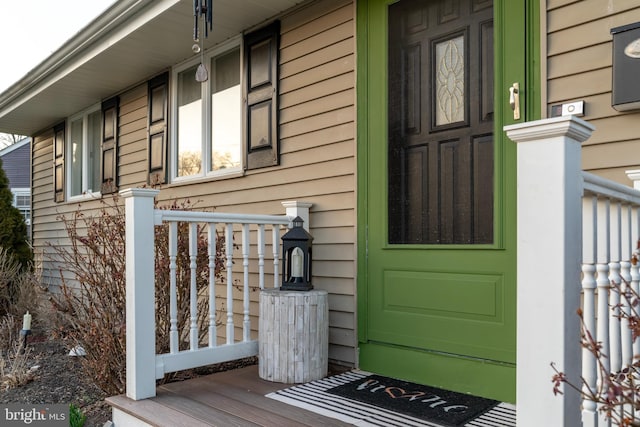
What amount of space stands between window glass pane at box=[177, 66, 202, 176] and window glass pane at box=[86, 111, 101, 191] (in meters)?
2.21

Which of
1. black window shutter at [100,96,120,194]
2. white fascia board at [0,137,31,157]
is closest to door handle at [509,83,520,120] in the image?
black window shutter at [100,96,120,194]

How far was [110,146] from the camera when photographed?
6125 mm

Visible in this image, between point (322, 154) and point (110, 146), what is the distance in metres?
3.70

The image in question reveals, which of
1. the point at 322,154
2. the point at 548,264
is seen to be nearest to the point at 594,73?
the point at 548,264

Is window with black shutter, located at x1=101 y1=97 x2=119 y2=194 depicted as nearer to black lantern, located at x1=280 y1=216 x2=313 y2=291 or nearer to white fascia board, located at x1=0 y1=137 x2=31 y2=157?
black lantern, located at x1=280 y1=216 x2=313 y2=291

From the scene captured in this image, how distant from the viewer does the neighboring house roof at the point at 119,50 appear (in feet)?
12.6

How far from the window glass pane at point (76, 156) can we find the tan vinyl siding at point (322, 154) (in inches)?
152

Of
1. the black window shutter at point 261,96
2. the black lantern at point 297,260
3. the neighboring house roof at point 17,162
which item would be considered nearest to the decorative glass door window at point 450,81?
the black lantern at point 297,260

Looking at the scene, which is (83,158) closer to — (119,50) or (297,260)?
(119,50)

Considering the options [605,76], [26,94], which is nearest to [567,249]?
[605,76]

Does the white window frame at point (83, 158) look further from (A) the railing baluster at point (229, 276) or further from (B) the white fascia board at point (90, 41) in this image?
(A) the railing baluster at point (229, 276)

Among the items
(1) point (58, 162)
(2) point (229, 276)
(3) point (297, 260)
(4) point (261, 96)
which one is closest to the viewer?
(3) point (297, 260)

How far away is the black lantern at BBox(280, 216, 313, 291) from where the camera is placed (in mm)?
2953

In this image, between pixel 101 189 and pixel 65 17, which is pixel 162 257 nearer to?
pixel 101 189
